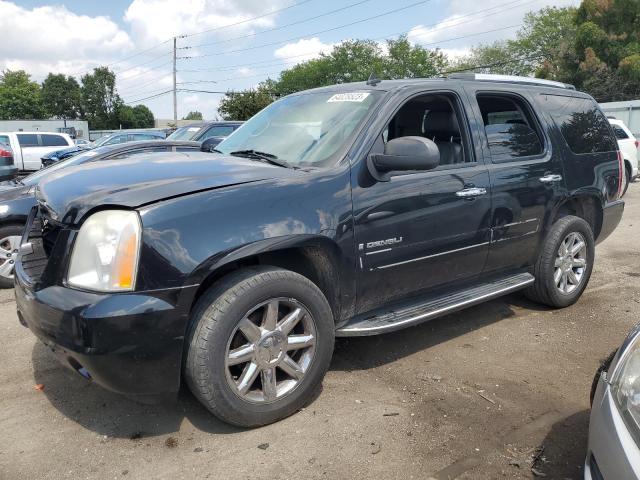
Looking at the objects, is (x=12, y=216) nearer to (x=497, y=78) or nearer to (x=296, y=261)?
(x=296, y=261)

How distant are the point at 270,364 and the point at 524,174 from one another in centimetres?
253

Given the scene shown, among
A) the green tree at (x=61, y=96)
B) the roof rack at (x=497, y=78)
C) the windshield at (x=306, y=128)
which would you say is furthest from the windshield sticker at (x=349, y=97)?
the green tree at (x=61, y=96)

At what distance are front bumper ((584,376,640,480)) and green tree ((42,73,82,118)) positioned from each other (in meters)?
90.5

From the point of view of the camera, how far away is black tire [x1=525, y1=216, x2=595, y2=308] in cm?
456

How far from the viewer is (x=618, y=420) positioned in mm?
1993

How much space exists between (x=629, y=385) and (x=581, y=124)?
349 centimetres

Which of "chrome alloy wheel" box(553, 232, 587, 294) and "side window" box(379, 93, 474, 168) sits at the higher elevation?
"side window" box(379, 93, 474, 168)

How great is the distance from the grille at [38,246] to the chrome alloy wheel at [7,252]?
2.61m

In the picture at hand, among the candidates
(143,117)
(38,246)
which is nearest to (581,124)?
(38,246)

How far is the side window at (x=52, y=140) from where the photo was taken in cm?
1831

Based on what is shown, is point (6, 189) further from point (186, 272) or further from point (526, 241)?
point (526, 241)

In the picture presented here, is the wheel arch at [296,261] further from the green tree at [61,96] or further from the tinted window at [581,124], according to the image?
the green tree at [61,96]

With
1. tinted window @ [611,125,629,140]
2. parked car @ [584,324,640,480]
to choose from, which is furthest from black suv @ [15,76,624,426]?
tinted window @ [611,125,629,140]

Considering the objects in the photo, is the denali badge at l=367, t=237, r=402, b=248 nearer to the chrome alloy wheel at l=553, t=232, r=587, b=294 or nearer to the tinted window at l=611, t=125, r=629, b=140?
the chrome alloy wheel at l=553, t=232, r=587, b=294
